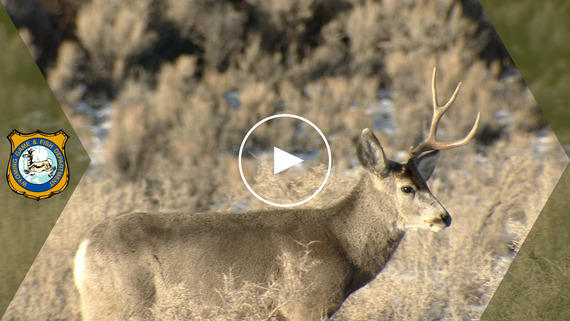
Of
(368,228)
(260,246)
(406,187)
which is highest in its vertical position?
(260,246)

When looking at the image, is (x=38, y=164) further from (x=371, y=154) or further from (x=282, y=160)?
(x=371, y=154)

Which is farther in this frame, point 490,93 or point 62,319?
point 490,93

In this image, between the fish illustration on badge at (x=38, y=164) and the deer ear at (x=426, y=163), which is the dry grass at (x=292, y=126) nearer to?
the fish illustration on badge at (x=38, y=164)

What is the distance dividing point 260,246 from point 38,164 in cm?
273

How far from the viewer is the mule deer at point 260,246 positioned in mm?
4148

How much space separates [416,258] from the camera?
6.34 m

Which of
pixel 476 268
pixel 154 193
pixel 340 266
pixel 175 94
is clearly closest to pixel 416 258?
pixel 476 268

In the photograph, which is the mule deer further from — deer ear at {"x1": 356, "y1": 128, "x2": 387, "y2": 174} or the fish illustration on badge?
the fish illustration on badge

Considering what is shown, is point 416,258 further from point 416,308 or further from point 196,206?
point 196,206

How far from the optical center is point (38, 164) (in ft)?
19.5

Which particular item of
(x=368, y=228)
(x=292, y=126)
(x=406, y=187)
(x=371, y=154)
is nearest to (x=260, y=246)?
(x=368, y=228)

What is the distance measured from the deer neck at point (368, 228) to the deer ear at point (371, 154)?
145mm

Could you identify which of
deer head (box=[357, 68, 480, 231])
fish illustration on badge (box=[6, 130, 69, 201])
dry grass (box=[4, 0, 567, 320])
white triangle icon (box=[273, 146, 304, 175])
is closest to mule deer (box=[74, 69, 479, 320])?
deer head (box=[357, 68, 480, 231])

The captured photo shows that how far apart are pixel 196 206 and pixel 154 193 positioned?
1.63ft
